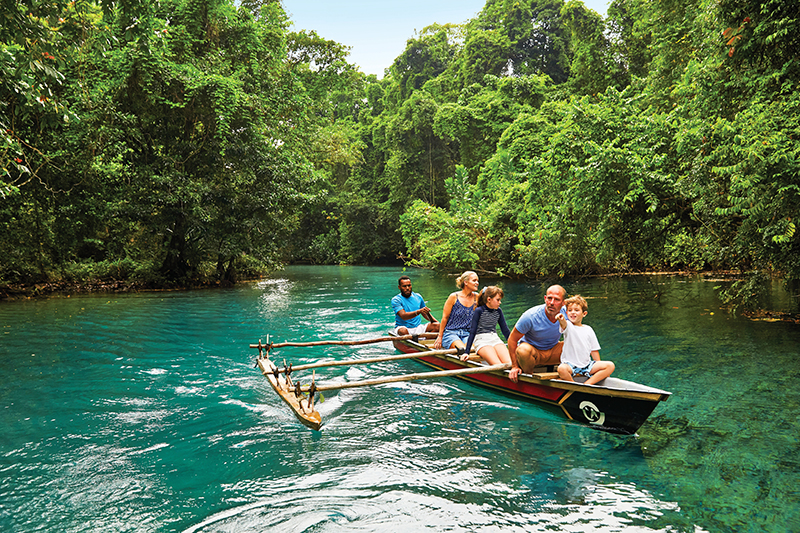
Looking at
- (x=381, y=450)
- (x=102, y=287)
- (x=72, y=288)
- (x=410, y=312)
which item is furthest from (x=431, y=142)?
(x=381, y=450)

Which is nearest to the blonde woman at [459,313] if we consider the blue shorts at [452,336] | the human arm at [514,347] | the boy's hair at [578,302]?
the blue shorts at [452,336]

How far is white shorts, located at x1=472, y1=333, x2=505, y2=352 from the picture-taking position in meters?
6.64

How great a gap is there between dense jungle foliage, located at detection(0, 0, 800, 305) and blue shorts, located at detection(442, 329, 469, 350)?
4.72 meters

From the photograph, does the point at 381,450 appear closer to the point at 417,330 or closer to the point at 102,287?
the point at 417,330

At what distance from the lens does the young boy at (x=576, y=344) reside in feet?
17.9

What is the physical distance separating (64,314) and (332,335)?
25.4 ft

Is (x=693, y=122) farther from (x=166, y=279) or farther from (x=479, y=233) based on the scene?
(x=166, y=279)

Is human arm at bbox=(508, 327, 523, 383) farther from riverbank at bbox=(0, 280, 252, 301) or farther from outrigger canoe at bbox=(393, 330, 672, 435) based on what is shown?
riverbank at bbox=(0, 280, 252, 301)

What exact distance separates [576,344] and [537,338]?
0.48 m

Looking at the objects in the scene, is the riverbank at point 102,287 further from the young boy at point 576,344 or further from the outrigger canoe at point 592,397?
the outrigger canoe at point 592,397

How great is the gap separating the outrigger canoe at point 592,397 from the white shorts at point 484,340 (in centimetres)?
36

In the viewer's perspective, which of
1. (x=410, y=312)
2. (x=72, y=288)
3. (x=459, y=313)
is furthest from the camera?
(x=72, y=288)

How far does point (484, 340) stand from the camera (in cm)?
669

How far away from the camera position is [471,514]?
377 cm
